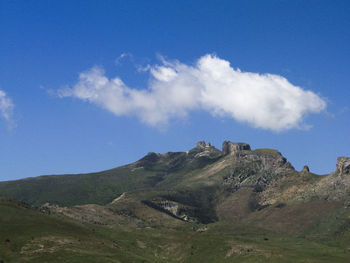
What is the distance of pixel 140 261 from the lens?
19150 cm

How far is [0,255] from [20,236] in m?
23.1

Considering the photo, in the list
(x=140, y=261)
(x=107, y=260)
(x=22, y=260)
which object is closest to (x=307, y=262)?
(x=140, y=261)

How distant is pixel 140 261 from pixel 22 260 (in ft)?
158

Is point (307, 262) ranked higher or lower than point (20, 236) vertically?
lower

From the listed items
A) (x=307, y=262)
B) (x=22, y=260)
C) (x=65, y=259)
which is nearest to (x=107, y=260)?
(x=65, y=259)

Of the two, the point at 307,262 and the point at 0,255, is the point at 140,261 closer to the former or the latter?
the point at 0,255

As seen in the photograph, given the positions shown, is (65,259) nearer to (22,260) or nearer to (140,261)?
(22,260)

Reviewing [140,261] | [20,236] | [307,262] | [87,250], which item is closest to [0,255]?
[20,236]

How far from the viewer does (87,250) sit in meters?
195

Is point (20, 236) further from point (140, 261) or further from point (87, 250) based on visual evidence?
point (140, 261)

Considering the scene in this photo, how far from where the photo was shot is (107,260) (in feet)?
583

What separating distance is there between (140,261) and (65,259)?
32.8 meters

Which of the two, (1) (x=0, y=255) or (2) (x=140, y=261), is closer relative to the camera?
(1) (x=0, y=255)

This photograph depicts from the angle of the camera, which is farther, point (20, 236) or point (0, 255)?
point (20, 236)
